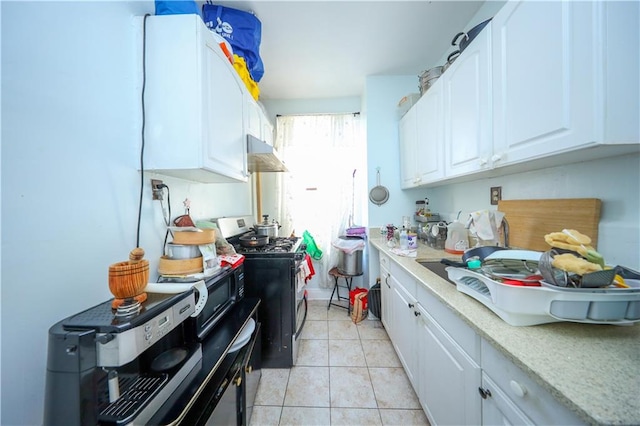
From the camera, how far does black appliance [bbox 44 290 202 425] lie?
0.48 metres

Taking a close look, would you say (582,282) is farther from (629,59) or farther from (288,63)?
(288,63)

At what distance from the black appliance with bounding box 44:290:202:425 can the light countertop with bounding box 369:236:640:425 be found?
980 mm

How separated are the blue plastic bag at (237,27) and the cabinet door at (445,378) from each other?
2142 mm

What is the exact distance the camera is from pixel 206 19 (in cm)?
149

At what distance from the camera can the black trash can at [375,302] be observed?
2348 millimetres

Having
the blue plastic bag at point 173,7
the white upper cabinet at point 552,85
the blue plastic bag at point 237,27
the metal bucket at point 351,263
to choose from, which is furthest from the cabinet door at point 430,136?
the blue plastic bag at point 173,7

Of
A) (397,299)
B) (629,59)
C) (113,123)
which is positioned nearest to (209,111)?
(113,123)

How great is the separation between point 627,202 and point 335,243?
212cm

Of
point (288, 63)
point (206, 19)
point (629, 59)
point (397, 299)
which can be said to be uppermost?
point (288, 63)

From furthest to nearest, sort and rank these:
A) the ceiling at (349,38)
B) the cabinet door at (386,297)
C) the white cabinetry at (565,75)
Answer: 1. the cabinet door at (386,297)
2. the ceiling at (349,38)
3. the white cabinetry at (565,75)

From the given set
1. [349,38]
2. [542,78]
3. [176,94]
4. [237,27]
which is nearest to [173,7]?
[176,94]

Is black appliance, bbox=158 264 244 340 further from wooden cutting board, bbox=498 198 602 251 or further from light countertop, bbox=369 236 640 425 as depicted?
wooden cutting board, bbox=498 198 602 251

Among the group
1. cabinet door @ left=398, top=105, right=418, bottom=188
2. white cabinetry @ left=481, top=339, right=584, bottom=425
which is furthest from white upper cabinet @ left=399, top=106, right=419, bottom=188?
white cabinetry @ left=481, top=339, right=584, bottom=425

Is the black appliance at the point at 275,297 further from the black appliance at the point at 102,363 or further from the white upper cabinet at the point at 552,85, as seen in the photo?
the white upper cabinet at the point at 552,85
